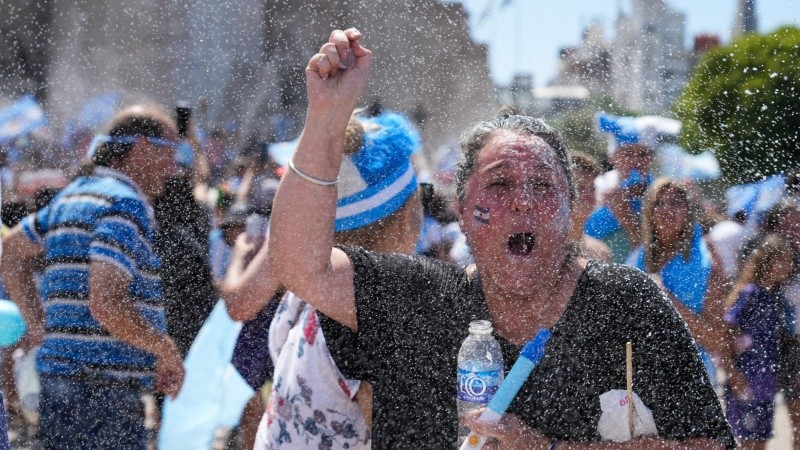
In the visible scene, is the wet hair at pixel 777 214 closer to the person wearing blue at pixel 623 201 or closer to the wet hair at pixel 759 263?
the wet hair at pixel 759 263

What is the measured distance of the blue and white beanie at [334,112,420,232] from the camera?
2.43 m

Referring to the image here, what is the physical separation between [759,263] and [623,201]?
1.88 feet

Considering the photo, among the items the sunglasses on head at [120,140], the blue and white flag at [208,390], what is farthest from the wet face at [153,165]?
the blue and white flag at [208,390]

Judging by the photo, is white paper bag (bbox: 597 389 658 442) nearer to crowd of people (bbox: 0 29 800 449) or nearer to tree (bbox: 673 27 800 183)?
crowd of people (bbox: 0 29 800 449)

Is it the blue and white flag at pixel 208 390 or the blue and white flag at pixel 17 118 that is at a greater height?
the blue and white flag at pixel 17 118

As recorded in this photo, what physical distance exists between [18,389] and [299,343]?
3.78 metres

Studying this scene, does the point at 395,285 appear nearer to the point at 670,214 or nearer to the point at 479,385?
the point at 479,385

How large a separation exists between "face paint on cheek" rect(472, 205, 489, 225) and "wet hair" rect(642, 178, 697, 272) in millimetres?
2095

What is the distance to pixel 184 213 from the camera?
371cm

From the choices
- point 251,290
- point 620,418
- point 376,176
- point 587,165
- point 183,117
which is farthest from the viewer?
point 183,117

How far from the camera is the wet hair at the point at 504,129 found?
192 cm

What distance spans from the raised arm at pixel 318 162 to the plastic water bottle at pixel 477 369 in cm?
30

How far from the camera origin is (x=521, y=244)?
180cm

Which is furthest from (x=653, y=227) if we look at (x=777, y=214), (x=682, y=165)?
(x=682, y=165)
